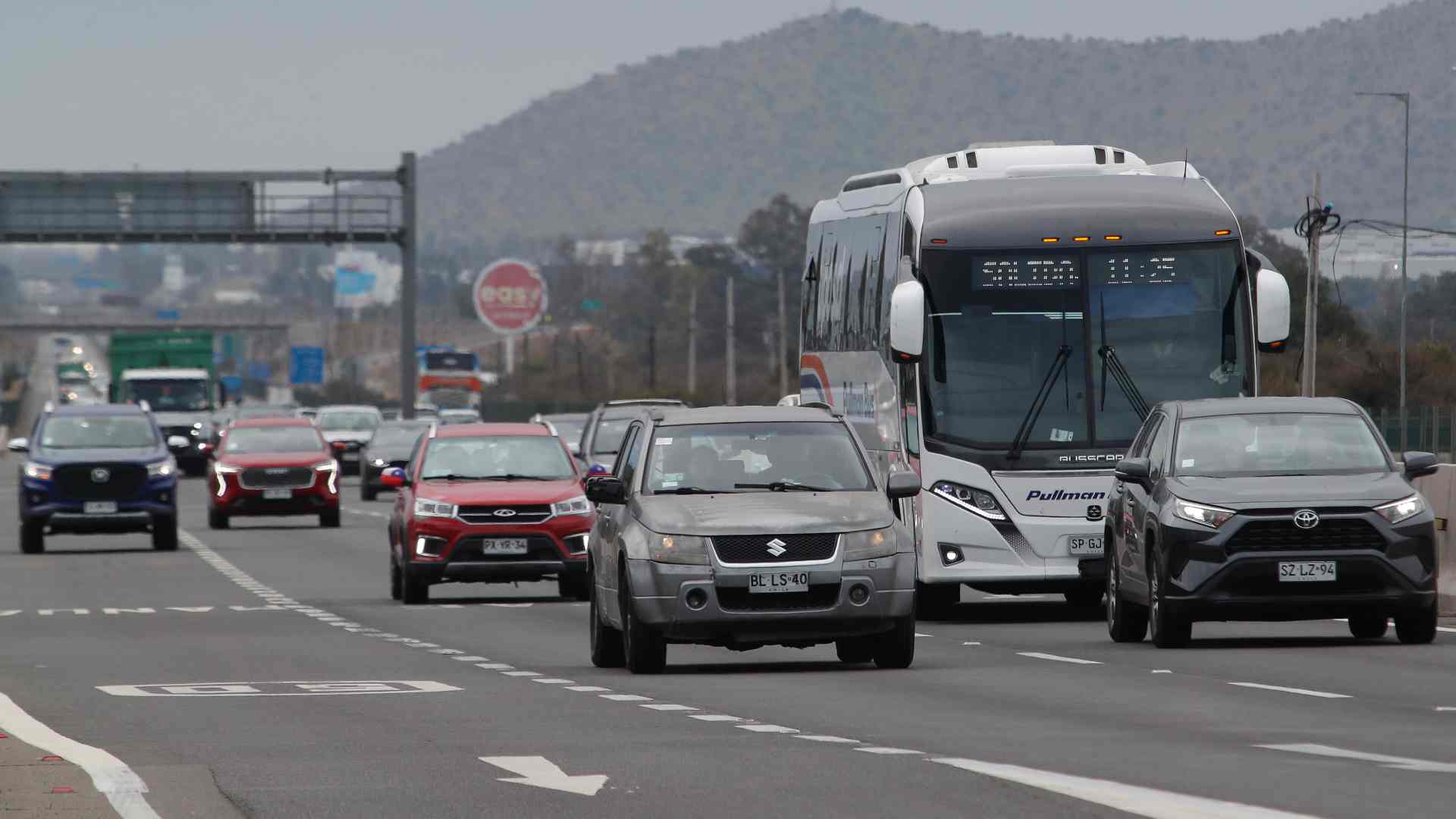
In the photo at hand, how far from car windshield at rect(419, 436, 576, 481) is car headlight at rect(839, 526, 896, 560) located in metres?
10.4

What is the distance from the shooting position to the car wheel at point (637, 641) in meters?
17.5

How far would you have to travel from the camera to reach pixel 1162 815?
9.90 m

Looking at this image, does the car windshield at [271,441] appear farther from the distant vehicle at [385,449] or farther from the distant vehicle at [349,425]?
the distant vehicle at [349,425]

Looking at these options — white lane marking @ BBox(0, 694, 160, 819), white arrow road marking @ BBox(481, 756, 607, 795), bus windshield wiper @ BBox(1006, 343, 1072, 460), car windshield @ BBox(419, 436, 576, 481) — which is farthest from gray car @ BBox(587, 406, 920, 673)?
car windshield @ BBox(419, 436, 576, 481)

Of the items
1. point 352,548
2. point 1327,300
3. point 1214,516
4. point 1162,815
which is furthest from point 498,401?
point 1162,815

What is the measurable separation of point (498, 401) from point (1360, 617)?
378 ft

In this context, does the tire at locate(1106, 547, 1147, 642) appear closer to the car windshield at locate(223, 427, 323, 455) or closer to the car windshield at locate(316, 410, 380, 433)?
the car windshield at locate(223, 427, 323, 455)

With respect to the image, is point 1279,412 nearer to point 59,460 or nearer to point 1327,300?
point 59,460

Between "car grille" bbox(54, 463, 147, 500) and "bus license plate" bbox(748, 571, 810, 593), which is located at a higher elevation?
"bus license plate" bbox(748, 571, 810, 593)

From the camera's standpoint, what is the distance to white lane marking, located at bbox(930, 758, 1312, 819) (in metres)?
9.92

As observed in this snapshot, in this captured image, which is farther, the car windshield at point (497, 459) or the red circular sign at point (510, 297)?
the red circular sign at point (510, 297)

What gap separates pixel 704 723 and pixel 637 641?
3.37 metres

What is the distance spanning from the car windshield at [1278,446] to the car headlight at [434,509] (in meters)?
8.79

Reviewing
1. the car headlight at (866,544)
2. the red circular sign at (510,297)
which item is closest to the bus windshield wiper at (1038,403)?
the car headlight at (866,544)
